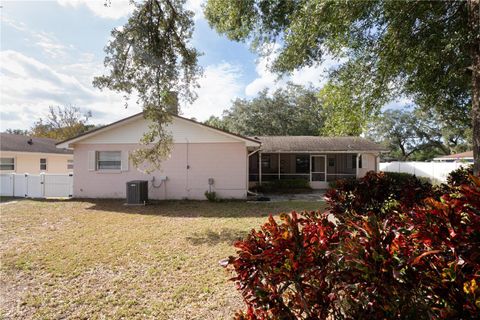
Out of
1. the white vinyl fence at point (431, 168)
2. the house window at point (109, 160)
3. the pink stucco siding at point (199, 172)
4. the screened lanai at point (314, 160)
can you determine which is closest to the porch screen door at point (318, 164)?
the screened lanai at point (314, 160)

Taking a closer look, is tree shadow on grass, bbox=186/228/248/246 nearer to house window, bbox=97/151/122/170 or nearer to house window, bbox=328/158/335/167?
house window, bbox=97/151/122/170

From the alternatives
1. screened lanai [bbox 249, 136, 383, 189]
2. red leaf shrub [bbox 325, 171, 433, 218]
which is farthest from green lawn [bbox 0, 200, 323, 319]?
screened lanai [bbox 249, 136, 383, 189]

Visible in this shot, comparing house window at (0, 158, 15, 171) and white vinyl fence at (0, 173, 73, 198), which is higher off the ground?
house window at (0, 158, 15, 171)

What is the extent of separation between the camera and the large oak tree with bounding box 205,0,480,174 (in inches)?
A: 170

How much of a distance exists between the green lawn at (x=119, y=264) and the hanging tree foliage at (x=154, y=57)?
4391mm

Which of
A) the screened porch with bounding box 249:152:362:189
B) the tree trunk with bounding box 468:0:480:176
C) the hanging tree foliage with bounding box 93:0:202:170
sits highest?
the hanging tree foliage with bounding box 93:0:202:170

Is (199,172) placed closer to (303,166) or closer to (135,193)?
(135,193)

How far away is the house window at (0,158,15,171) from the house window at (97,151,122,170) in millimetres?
8862

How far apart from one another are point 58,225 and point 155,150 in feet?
13.1

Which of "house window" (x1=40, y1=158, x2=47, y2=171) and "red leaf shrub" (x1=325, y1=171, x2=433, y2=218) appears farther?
"house window" (x1=40, y1=158, x2=47, y2=171)

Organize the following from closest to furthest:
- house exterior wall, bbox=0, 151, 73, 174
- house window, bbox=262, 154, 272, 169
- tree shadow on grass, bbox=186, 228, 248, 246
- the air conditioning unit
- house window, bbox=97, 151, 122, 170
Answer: tree shadow on grass, bbox=186, 228, 248, 246 < the air conditioning unit < house window, bbox=97, 151, 122, 170 < house exterior wall, bbox=0, 151, 73, 174 < house window, bbox=262, 154, 272, 169

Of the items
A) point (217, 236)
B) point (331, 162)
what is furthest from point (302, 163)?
point (217, 236)

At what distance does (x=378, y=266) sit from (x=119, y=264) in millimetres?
4859

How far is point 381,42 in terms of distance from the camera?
16.3 ft
